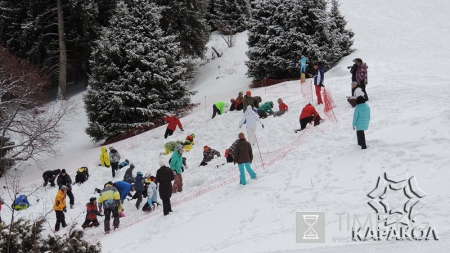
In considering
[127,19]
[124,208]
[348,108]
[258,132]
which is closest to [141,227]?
[124,208]

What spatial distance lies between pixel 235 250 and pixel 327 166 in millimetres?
4063

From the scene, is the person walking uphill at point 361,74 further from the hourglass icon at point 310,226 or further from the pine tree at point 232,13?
the pine tree at point 232,13

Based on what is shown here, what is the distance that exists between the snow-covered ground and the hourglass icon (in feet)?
0.72

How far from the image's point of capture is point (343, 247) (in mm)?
6961

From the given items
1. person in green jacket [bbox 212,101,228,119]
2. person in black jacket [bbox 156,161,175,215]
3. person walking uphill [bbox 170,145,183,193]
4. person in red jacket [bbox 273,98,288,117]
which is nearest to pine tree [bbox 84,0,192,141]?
person in green jacket [bbox 212,101,228,119]

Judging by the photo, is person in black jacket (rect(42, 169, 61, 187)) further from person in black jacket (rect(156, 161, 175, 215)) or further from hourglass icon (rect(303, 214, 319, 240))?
hourglass icon (rect(303, 214, 319, 240))

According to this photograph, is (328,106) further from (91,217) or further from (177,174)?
(91,217)

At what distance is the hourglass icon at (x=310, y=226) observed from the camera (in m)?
7.58

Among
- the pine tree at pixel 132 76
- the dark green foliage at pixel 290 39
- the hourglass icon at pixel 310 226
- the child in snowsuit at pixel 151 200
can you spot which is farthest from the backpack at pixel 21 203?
the dark green foliage at pixel 290 39

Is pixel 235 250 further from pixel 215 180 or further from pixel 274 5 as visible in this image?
pixel 274 5

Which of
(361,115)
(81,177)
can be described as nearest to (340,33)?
(361,115)

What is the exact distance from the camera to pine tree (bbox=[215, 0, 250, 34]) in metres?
40.2

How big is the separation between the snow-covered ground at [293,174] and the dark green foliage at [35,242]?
243 cm

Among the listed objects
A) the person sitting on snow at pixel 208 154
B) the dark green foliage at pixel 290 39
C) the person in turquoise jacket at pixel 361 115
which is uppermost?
the dark green foliage at pixel 290 39
